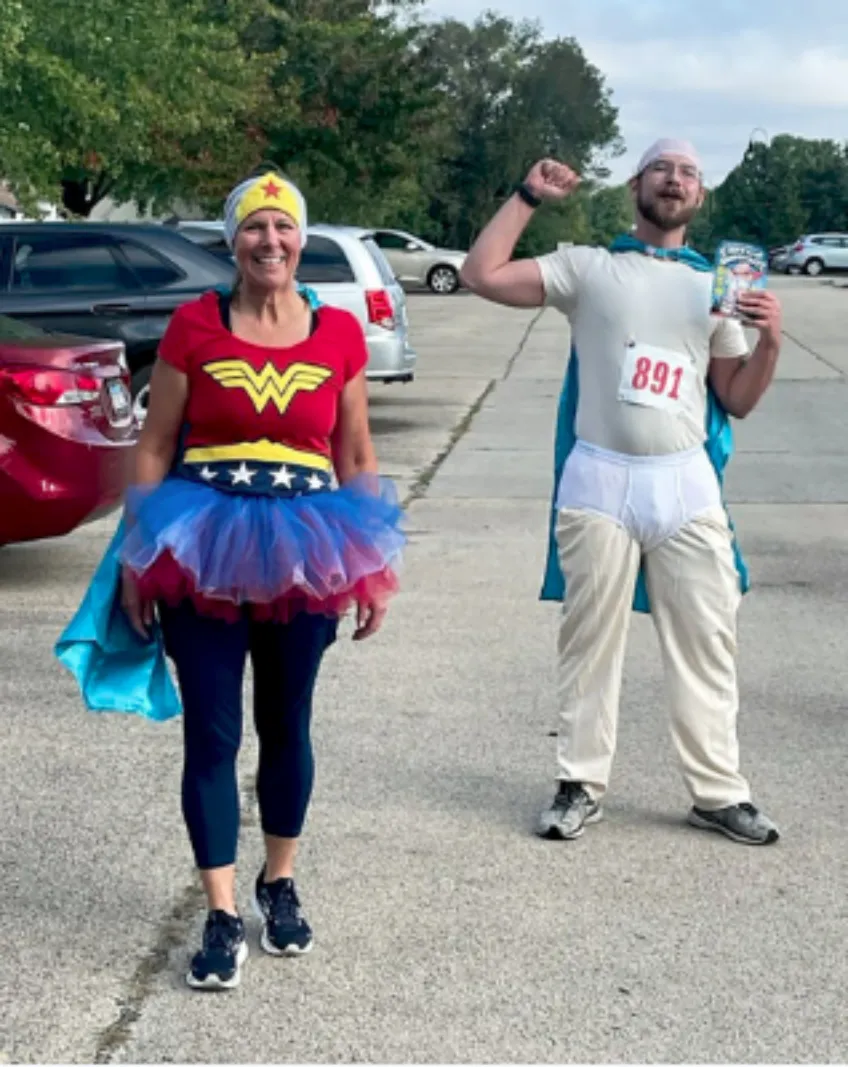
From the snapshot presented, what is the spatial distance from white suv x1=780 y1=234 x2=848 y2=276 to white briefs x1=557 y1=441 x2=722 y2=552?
7650cm

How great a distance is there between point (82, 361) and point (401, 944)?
5.04 m

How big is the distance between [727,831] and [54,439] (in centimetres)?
438

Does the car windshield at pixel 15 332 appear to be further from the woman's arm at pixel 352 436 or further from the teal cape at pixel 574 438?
the woman's arm at pixel 352 436

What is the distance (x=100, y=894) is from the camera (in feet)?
16.7

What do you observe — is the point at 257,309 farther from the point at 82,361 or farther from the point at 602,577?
the point at 82,361

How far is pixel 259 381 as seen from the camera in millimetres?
4371

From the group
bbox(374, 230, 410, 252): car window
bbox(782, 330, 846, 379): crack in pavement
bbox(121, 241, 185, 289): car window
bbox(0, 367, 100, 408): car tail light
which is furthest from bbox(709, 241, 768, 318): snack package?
bbox(374, 230, 410, 252): car window

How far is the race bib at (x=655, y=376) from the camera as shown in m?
5.43

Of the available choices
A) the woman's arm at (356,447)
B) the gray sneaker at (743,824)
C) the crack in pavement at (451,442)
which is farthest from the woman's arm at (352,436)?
the crack in pavement at (451,442)

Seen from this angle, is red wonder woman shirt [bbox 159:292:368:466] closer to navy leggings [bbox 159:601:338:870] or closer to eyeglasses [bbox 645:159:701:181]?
navy leggings [bbox 159:601:338:870]

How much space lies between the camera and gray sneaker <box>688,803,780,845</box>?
5.57 meters

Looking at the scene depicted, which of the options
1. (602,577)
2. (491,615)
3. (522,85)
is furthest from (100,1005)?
(522,85)

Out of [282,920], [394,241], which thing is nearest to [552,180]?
[282,920]

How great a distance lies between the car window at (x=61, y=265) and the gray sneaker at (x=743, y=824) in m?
9.75
